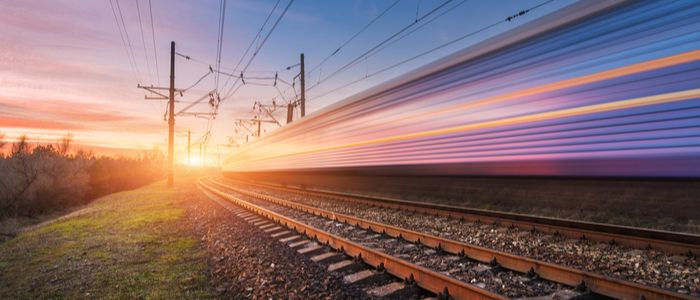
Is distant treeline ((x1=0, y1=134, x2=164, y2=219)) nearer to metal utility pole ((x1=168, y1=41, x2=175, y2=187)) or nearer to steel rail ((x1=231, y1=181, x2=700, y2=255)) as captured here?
metal utility pole ((x1=168, y1=41, x2=175, y2=187))

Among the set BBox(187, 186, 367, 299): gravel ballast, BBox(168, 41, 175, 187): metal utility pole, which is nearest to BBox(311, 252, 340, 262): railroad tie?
BBox(187, 186, 367, 299): gravel ballast

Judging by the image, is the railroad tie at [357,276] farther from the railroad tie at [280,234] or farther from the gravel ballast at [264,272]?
the railroad tie at [280,234]

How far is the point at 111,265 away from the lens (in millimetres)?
6426

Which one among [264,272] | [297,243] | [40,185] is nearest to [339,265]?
[264,272]

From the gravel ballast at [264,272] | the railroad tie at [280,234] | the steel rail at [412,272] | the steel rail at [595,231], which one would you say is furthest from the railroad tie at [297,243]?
the steel rail at [595,231]

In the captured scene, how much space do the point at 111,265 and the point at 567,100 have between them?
25.6 ft

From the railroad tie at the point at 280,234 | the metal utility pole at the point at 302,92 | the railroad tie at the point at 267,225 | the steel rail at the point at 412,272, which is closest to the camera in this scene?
the steel rail at the point at 412,272

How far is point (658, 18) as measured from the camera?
520cm

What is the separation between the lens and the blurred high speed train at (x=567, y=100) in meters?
4.98

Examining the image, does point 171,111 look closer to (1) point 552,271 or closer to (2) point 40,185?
(2) point 40,185

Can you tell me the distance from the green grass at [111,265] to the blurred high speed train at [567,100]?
5.55m

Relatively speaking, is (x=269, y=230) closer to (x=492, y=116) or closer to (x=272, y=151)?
(x=492, y=116)

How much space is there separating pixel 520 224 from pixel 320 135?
9.82 meters

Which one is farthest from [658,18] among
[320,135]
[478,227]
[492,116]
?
[320,135]
